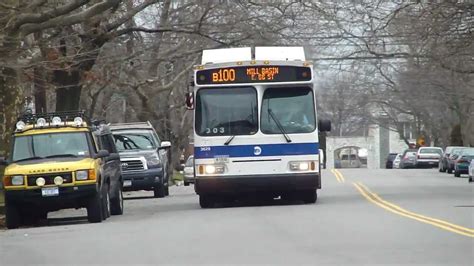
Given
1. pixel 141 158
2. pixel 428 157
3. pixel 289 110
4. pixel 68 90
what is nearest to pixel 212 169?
pixel 289 110

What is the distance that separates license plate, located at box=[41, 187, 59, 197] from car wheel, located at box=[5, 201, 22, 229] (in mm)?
945

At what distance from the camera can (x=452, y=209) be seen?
21.4 m

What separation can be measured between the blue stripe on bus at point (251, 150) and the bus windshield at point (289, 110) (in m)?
0.35

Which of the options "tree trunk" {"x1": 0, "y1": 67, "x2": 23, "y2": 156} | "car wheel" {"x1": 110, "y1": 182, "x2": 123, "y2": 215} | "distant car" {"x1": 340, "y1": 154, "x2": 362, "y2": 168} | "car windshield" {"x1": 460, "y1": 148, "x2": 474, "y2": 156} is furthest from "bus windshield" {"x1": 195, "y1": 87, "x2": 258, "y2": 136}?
"distant car" {"x1": 340, "y1": 154, "x2": 362, "y2": 168}

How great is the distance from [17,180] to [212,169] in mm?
4718

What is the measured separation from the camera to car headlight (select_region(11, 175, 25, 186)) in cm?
1989

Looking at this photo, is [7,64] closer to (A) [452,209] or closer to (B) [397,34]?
(A) [452,209]

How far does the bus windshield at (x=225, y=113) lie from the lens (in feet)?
74.2

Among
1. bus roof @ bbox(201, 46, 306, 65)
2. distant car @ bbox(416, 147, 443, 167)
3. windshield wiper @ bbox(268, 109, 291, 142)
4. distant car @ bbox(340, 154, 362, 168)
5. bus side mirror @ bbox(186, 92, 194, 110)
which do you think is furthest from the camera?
distant car @ bbox(340, 154, 362, 168)

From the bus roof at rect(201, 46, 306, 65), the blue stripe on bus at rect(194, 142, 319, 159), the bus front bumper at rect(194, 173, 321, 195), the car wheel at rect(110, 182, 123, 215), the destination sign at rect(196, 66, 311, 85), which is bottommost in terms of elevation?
the car wheel at rect(110, 182, 123, 215)

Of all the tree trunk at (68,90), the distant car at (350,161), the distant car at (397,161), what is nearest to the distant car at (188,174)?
the tree trunk at (68,90)

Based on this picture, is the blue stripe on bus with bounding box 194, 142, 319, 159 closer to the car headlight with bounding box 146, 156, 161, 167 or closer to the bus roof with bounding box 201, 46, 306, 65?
the bus roof with bounding box 201, 46, 306, 65

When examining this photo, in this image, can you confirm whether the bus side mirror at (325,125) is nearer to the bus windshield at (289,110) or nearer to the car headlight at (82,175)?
the bus windshield at (289,110)

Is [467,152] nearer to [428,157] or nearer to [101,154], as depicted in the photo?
[428,157]
